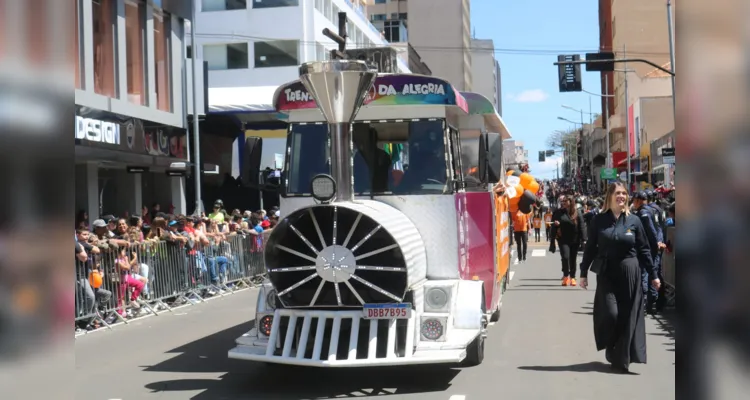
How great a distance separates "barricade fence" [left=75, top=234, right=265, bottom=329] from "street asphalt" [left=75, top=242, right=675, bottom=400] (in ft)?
1.96

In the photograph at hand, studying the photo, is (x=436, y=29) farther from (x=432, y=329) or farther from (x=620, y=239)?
(x=432, y=329)

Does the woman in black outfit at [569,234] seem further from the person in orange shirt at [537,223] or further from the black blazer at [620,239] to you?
the person in orange shirt at [537,223]

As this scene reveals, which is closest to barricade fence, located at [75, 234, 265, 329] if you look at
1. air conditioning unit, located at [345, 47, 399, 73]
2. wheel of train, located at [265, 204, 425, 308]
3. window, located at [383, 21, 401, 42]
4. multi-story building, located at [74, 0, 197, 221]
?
multi-story building, located at [74, 0, 197, 221]

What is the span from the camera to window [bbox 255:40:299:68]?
44500 mm

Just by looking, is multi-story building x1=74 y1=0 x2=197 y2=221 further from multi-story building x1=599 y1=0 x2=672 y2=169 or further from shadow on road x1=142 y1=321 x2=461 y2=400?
multi-story building x1=599 y1=0 x2=672 y2=169

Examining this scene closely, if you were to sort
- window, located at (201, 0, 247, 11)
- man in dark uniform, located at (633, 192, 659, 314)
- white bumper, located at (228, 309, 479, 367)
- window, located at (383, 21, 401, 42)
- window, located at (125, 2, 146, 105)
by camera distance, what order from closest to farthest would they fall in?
white bumper, located at (228, 309, 479, 367)
man in dark uniform, located at (633, 192, 659, 314)
window, located at (125, 2, 146, 105)
window, located at (201, 0, 247, 11)
window, located at (383, 21, 401, 42)

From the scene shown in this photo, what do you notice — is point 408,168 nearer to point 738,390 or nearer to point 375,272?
point 375,272

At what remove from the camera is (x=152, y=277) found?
48.5 ft

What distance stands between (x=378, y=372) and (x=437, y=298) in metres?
1.37

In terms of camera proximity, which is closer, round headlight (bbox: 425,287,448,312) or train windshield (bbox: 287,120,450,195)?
round headlight (bbox: 425,287,448,312)

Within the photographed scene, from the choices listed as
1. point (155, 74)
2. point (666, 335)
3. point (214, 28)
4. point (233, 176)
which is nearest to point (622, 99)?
point (214, 28)

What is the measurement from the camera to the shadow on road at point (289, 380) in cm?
784

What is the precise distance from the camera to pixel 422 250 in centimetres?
817

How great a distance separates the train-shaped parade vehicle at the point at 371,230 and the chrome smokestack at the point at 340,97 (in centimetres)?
1
